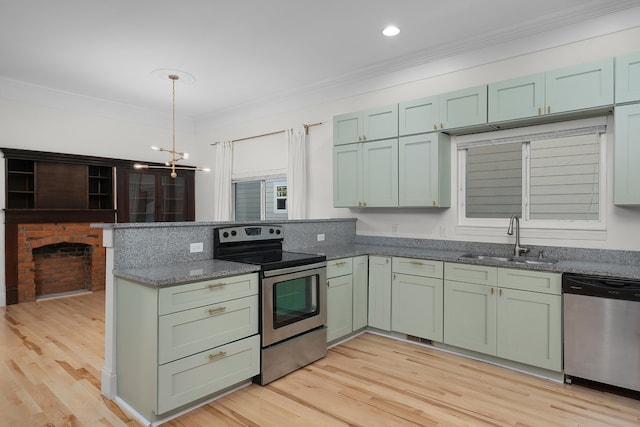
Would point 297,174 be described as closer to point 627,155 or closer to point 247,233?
point 247,233

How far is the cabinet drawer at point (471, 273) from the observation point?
3084 mm

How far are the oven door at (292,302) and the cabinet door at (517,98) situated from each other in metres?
2.09

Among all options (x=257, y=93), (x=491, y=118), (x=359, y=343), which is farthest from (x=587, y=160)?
(x=257, y=93)

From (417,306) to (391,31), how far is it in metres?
2.63

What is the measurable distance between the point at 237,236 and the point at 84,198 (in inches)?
151

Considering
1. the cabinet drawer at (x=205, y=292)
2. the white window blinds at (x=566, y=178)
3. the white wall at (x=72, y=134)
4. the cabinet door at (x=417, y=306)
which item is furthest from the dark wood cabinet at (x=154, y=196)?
the white window blinds at (x=566, y=178)

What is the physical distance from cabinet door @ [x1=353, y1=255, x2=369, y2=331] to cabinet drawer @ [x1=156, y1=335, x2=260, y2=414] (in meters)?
1.29

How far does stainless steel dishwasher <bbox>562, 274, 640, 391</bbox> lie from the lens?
2.51 meters

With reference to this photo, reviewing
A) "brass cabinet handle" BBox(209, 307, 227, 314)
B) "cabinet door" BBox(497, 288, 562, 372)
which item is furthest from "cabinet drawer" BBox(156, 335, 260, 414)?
"cabinet door" BBox(497, 288, 562, 372)

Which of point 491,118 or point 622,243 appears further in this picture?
point 491,118

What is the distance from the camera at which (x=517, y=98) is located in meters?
3.24

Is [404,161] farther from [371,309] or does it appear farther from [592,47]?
[592,47]

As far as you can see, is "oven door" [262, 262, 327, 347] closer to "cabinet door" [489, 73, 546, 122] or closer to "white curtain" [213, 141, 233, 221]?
"cabinet door" [489, 73, 546, 122]

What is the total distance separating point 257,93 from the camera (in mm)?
5535
